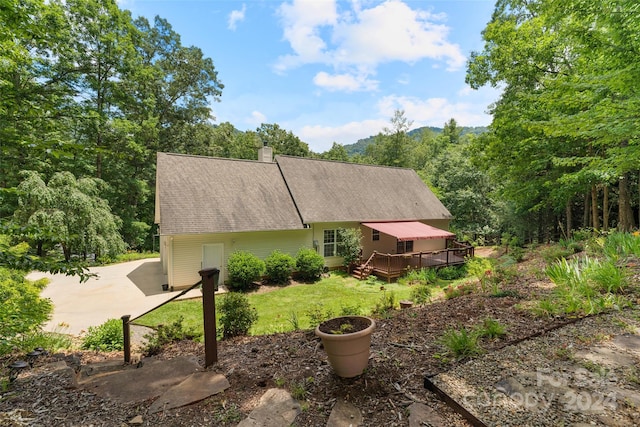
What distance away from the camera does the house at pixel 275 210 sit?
12.8 m

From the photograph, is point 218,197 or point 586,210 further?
point 586,210

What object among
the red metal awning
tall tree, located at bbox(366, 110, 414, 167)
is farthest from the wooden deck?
tall tree, located at bbox(366, 110, 414, 167)

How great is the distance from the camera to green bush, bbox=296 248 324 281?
13.9m

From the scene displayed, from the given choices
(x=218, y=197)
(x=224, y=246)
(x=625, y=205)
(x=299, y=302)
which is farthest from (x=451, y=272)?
(x=218, y=197)

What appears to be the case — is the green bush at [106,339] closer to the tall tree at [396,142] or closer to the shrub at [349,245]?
the shrub at [349,245]

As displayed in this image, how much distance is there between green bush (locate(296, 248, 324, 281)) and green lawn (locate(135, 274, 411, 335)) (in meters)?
0.56

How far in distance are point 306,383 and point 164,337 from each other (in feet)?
12.2

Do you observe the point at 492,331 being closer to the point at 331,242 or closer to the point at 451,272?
the point at 451,272

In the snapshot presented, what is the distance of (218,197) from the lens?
47.3 ft

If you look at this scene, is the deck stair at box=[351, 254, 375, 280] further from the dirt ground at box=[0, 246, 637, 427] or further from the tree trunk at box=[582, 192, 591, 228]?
the tree trunk at box=[582, 192, 591, 228]

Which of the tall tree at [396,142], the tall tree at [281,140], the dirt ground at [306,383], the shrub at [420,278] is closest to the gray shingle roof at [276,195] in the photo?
the shrub at [420,278]

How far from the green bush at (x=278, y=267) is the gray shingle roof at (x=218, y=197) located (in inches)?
61.7

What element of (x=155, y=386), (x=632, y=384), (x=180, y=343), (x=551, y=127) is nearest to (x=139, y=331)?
→ (x=180, y=343)

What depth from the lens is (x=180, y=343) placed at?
5.49m
